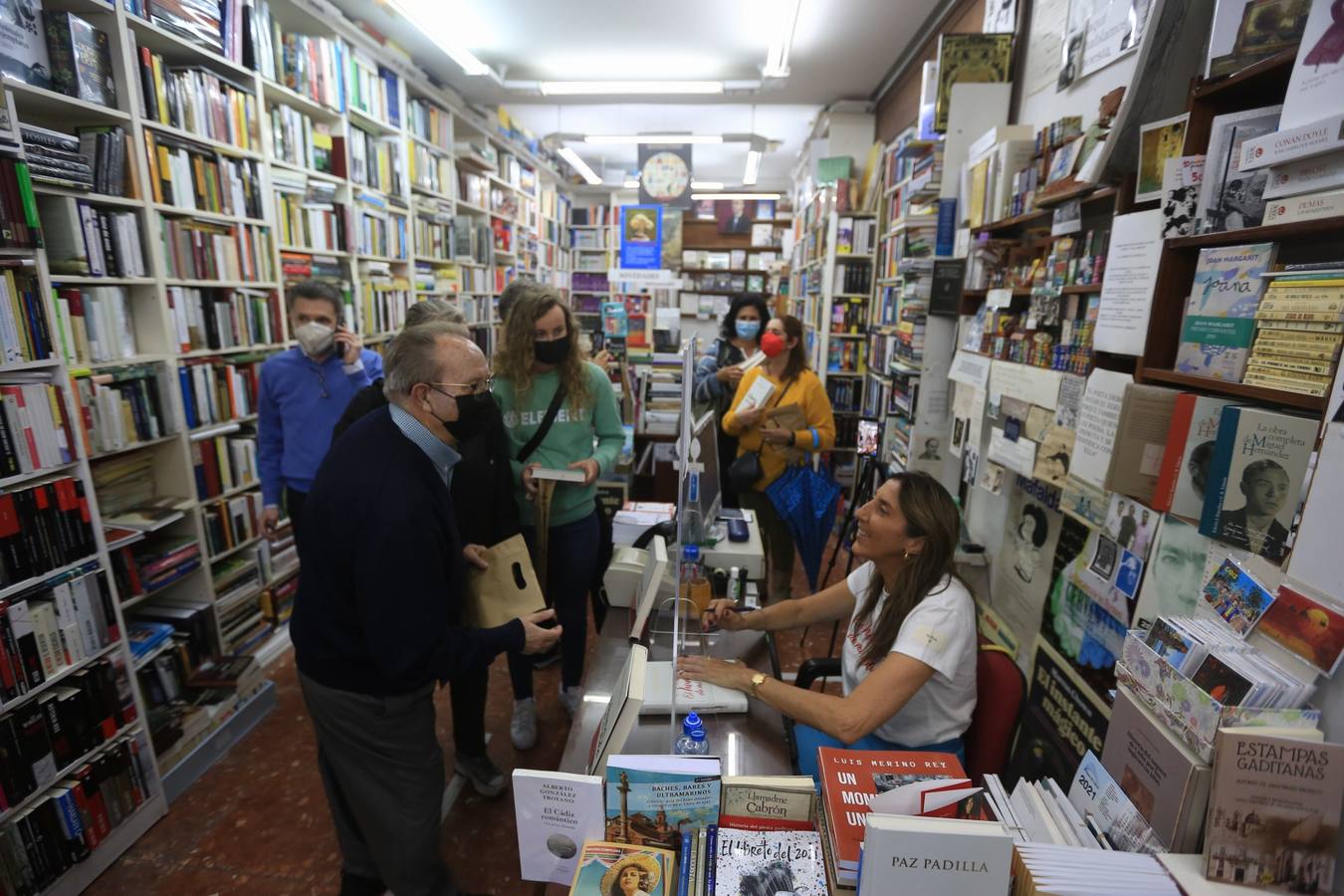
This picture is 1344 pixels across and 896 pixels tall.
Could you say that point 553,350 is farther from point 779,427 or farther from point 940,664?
point 940,664

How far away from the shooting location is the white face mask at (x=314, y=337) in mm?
2395

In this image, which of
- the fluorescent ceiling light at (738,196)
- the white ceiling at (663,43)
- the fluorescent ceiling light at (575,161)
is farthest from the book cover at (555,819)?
the fluorescent ceiling light at (738,196)

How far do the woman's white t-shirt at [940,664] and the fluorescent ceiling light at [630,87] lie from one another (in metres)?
4.58

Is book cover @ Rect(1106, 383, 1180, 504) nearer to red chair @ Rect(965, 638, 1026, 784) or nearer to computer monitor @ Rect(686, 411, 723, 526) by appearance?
red chair @ Rect(965, 638, 1026, 784)

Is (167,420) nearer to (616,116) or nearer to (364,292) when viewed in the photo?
(364,292)

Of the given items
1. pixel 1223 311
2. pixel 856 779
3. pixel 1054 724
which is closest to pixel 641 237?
pixel 1223 311

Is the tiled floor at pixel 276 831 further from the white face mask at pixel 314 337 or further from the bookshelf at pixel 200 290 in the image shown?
the white face mask at pixel 314 337

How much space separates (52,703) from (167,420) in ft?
3.68

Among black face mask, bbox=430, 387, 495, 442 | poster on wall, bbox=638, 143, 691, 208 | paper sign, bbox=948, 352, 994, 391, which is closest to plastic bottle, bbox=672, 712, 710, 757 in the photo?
black face mask, bbox=430, 387, 495, 442

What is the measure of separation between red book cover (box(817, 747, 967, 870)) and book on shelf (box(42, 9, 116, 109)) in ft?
Result: 10.0

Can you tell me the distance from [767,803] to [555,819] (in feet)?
1.17

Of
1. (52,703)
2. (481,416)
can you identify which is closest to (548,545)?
(481,416)

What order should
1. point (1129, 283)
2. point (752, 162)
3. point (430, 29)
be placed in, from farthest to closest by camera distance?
point (752, 162) → point (430, 29) → point (1129, 283)

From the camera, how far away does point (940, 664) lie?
4.60 feet
